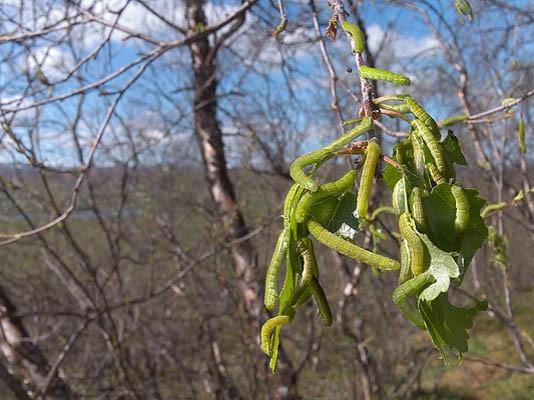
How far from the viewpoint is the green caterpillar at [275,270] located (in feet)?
2.08

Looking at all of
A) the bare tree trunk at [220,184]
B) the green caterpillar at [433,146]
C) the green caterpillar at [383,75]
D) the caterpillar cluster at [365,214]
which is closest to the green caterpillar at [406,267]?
the caterpillar cluster at [365,214]

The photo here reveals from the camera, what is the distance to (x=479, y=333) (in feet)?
33.1

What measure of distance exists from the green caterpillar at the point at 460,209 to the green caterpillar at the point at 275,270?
0.19m

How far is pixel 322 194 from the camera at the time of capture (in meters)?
0.66

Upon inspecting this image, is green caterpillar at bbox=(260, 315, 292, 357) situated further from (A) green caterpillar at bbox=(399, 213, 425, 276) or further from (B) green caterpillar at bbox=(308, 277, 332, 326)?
(A) green caterpillar at bbox=(399, 213, 425, 276)

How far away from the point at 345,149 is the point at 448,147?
17cm

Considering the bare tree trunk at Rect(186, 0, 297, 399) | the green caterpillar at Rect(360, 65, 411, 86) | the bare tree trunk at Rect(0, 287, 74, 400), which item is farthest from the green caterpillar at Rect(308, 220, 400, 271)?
the bare tree trunk at Rect(186, 0, 297, 399)

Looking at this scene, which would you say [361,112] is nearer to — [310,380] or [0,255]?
[310,380]

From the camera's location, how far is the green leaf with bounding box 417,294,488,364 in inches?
24.1

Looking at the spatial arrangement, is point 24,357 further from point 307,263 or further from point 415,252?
point 415,252

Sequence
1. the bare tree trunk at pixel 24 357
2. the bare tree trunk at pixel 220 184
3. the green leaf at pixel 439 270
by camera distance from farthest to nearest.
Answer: the bare tree trunk at pixel 220 184
the bare tree trunk at pixel 24 357
the green leaf at pixel 439 270

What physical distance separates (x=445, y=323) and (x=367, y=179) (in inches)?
7.2

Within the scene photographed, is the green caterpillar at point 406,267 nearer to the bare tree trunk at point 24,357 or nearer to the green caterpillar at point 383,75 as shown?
the green caterpillar at point 383,75

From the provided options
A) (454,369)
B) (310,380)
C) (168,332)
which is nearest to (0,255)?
(168,332)
